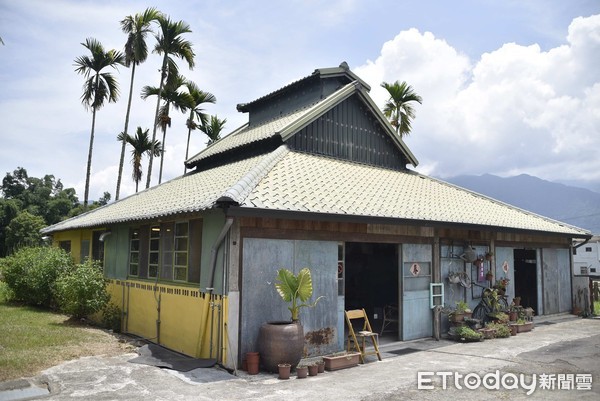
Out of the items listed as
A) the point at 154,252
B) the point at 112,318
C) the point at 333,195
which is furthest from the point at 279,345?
the point at 112,318

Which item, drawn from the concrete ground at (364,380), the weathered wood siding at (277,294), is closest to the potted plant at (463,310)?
the concrete ground at (364,380)

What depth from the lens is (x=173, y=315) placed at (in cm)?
1077

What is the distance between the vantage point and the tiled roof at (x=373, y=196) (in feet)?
32.5

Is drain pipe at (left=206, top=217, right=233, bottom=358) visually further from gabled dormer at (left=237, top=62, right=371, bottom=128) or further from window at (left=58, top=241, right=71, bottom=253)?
window at (left=58, top=241, right=71, bottom=253)

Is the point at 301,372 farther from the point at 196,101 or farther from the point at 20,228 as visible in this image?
the point at 20,228

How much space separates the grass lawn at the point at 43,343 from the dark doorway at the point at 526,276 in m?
14.3

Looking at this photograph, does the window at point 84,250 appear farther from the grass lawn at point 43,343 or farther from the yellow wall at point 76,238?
the grass lawn at point 43,343

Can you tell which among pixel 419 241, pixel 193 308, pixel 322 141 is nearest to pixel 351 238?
pixel 419 241

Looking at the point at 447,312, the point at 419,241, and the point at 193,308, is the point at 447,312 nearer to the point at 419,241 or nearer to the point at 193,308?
the point at 419,241

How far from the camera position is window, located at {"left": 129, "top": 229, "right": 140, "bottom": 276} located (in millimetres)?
13086

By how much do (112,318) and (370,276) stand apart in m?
8.61

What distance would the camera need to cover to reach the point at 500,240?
48.9ft

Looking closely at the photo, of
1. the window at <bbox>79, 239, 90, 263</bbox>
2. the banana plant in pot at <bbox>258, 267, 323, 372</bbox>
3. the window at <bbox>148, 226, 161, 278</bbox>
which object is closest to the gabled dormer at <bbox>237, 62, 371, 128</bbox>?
the window at <bbox>148, 226, 161, 278</bbox>

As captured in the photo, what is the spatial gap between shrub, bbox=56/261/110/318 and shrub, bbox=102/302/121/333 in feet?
0.64
